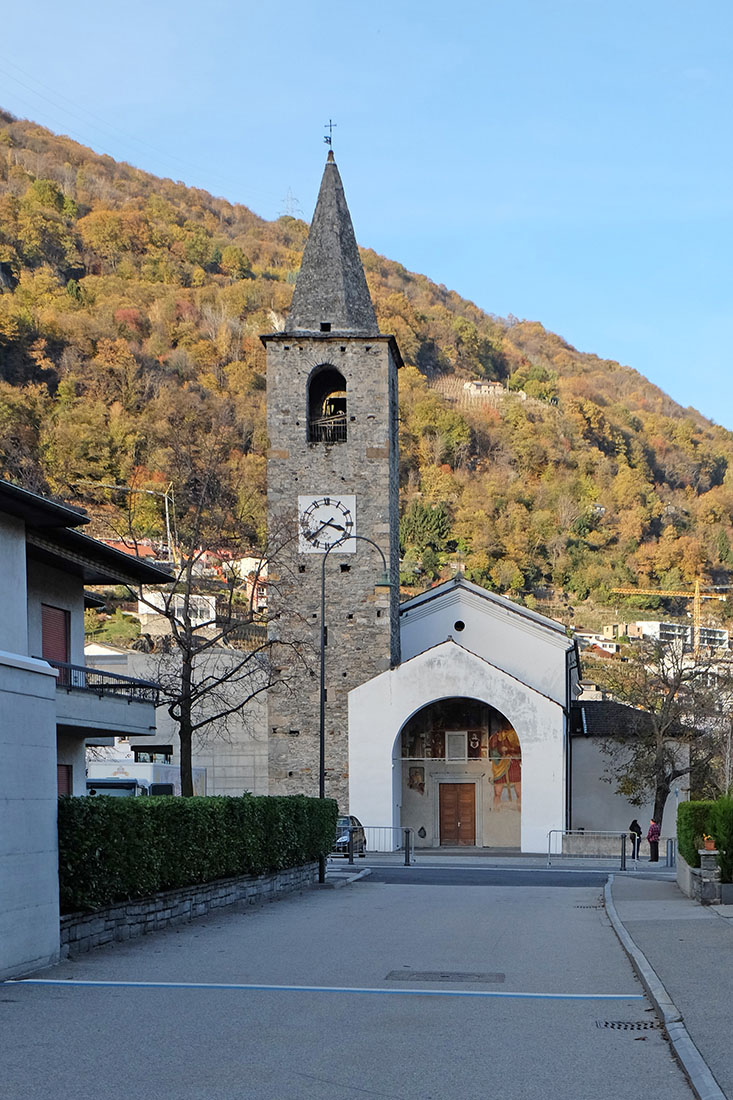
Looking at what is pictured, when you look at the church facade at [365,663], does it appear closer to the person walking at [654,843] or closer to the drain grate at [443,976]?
the person walking at [654,843]

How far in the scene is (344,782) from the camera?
152 ft

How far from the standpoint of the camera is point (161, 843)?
53.4ft

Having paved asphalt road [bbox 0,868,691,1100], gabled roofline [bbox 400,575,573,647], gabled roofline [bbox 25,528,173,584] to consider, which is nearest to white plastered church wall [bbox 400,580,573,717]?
gabled roofline [bbox 400,575,573,647]

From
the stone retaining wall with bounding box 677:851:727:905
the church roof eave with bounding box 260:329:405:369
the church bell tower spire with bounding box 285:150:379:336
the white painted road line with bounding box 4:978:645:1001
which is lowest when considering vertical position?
the stone retaining wall with bounding box 677:851:727:905

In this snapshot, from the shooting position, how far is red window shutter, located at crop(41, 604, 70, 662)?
27.8 m

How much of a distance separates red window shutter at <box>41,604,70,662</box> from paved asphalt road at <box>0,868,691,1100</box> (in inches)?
476

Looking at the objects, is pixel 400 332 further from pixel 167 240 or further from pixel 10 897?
pixel 10 897

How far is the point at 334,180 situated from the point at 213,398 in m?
66.9

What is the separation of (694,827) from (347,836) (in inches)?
755

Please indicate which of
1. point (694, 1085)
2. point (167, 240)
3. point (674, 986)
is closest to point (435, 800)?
point (674, 986)

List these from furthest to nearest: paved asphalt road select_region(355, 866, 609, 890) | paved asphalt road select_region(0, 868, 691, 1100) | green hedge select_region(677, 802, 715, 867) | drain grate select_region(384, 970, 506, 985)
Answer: paved asphalt road select_region(355, 866, 609, 890) < green hedge select_region(677, 802, 715, 867) < drain grate select_region(384, 970, 506, 985) < paved asphalt road select_region(0, 868, 691, 1100)

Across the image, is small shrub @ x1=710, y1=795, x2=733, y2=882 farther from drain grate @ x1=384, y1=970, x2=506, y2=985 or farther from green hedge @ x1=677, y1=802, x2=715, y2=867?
drain grate @ x1=384, y1=970, x2=506, y2=985

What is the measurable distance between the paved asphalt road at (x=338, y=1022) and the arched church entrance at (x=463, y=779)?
104 feet

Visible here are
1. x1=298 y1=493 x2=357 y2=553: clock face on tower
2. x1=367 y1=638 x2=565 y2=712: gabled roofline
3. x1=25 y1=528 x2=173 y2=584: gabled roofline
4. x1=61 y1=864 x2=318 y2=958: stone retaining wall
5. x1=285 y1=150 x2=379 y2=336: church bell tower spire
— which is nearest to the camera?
x1=61 y1=864 x2=318 y2=958: stone retaining wall
